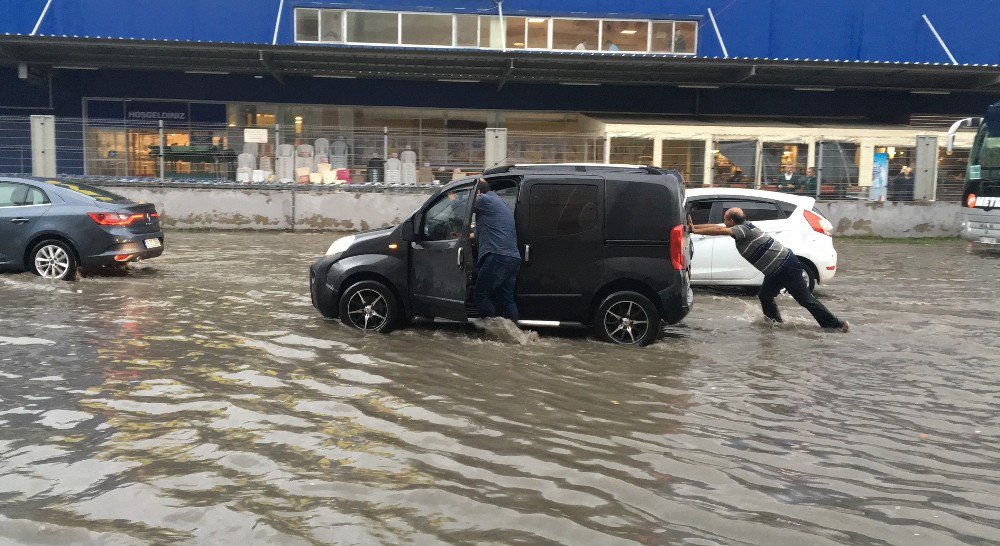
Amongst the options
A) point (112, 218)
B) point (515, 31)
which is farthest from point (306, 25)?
point (112, 218)

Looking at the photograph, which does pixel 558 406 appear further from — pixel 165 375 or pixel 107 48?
pixel 107 48

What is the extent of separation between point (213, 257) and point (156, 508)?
12311mm

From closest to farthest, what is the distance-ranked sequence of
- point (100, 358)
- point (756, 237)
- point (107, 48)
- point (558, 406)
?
point (558, 406) → point (100, 358) → point (756, 237) → point (107, 48)

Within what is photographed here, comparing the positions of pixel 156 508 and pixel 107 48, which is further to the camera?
pixel 107 48

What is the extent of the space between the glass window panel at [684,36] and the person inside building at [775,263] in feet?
58.8

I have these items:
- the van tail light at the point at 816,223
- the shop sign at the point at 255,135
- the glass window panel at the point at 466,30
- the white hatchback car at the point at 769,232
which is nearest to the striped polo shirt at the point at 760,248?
the white hatchback car at the point at 769,232

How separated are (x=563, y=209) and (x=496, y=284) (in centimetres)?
101

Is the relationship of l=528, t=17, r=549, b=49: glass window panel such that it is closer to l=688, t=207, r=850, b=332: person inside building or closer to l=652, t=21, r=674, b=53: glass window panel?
l=652, t=21, r=674, b=53: glass window panel

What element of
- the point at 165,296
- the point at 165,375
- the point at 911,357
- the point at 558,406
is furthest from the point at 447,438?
the point at 165,296

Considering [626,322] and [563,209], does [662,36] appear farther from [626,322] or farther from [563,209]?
[626,322]

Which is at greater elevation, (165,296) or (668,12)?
(668,12)

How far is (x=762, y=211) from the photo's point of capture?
Answer: 1315 cm

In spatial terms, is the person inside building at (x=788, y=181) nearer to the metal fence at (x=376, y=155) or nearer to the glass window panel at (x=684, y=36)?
the metal fence at (x=376, y=155)

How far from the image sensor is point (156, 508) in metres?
4.79
